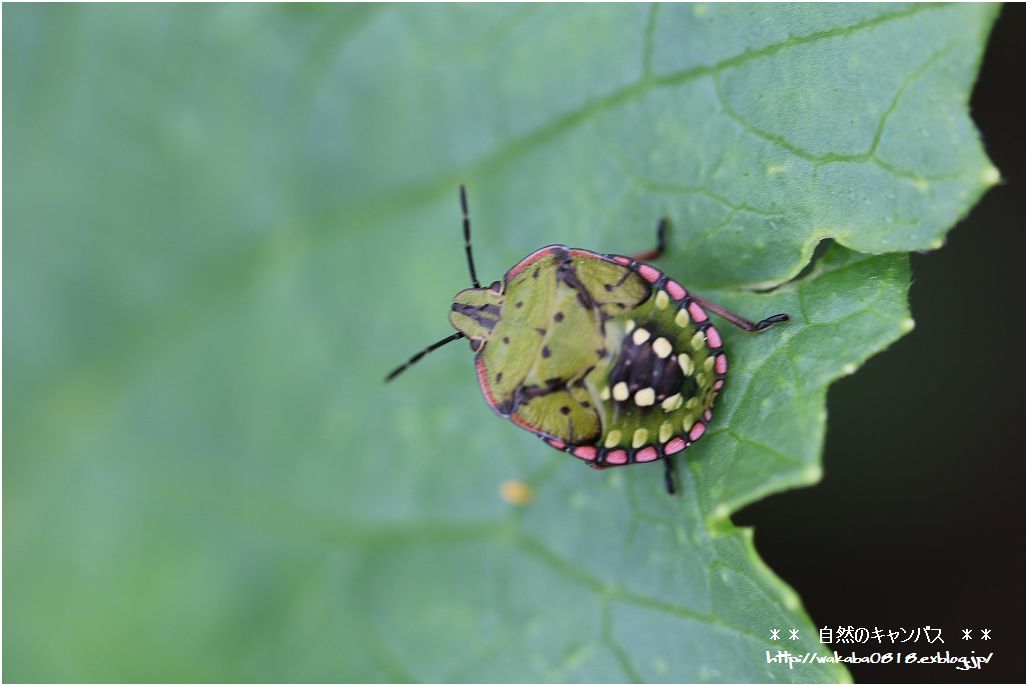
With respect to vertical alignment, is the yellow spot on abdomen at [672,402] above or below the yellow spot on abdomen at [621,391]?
below

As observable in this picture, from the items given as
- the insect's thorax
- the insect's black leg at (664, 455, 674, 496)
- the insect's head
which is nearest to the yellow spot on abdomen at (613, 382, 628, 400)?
the insect's thorax

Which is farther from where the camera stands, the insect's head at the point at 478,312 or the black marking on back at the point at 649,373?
the insect's head at the point at 478,312

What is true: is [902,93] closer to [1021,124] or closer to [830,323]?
[830,323]

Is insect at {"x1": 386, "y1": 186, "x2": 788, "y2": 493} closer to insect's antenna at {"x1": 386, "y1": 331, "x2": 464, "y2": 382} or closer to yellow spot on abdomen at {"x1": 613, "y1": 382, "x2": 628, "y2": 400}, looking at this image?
yellow spot on abdomen at {"x1": 613, "y1": 382, "x2": 628, "y2": 400}

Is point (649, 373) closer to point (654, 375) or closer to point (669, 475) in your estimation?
point (654, 375)

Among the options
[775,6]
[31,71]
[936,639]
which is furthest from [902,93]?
[31,71]

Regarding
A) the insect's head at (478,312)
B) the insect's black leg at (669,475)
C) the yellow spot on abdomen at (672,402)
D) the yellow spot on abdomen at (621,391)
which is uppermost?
the insect's head at (478,312)

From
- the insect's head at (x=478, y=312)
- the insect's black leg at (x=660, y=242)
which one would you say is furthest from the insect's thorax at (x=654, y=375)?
the insect's head at (x=478, y=312)

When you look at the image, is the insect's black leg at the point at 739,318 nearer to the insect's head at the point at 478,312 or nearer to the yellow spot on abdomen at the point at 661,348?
the yellow spot on abdomen at the point at 661,348
